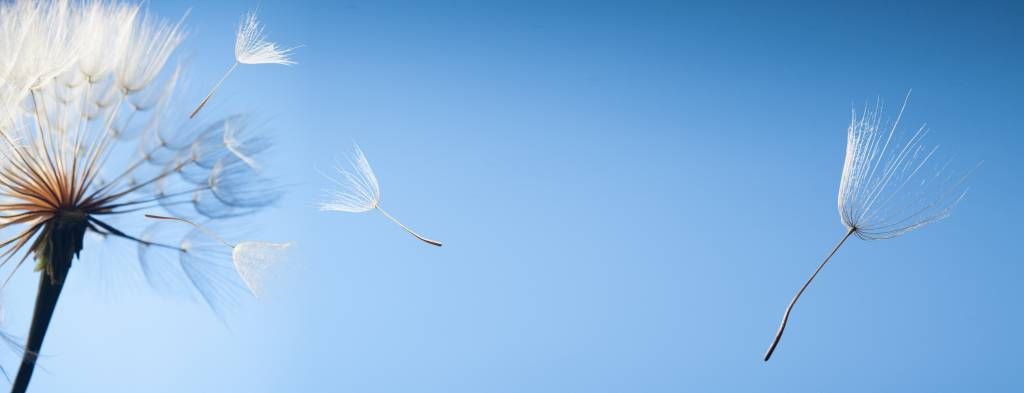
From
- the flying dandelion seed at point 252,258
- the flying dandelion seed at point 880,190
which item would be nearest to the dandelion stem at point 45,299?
the flying dandelion seed at point 252,258

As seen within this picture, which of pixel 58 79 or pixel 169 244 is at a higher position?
pixel 58 79

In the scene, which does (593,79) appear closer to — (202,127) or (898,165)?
(898,165)

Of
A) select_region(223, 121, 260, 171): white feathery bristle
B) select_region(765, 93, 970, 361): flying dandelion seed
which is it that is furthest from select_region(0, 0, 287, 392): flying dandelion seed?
select_region(765, 93, 970, 361): flying dandelion seed

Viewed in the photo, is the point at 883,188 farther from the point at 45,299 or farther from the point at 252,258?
the point at 45,299

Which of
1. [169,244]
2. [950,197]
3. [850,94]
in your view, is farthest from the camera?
[850,94]

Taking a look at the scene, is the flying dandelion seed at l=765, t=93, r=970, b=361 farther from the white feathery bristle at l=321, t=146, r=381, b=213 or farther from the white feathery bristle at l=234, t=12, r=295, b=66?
the white feathery bristle at l=234, t=12, r=295, b=66

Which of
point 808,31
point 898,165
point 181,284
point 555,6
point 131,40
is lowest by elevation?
point 181,284

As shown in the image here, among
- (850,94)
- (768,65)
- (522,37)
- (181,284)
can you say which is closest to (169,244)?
(181,284)

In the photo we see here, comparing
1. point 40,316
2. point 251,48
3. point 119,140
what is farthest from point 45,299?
point 251,48
